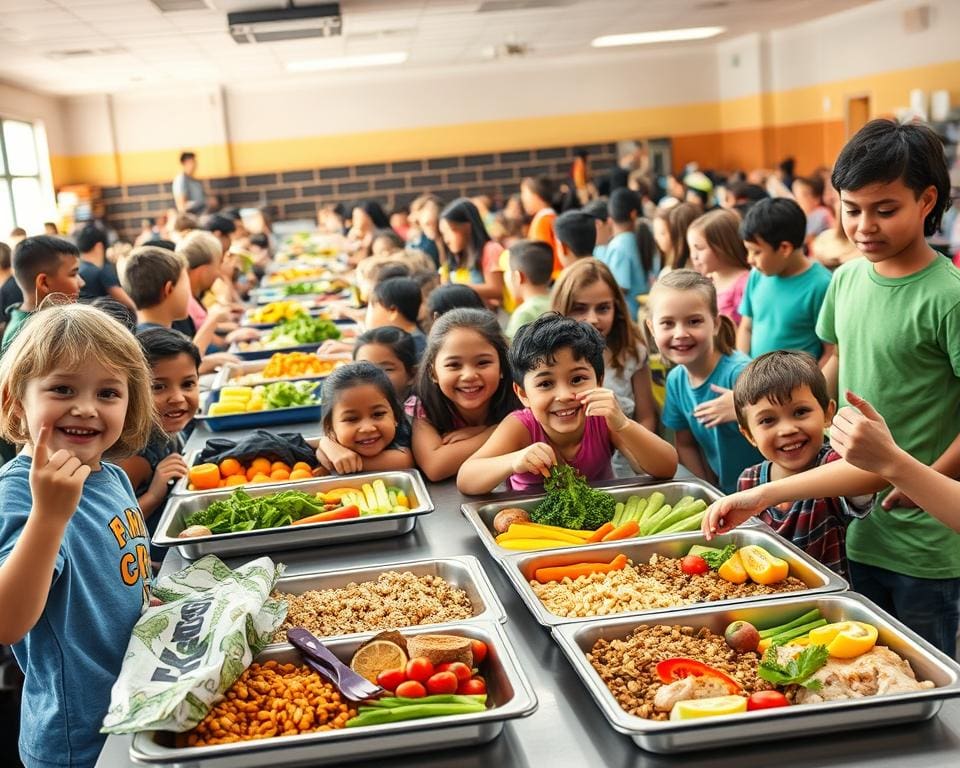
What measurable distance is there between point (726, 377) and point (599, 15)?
8285mm

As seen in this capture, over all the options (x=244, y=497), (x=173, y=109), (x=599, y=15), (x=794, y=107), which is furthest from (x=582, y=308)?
(x=173, y=109)

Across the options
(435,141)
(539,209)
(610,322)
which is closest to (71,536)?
(610,322)

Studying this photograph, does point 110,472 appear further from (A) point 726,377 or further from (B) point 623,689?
(A) point 726,377

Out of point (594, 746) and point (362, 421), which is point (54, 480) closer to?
point (594, 746)

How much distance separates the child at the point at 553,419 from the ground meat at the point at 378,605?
0.48 metres

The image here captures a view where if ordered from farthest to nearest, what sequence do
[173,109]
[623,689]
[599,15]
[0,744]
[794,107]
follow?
[173,109]
[794,107]
[599,15]
[0,744]
[623,689]

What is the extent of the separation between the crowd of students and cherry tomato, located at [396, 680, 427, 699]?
1.71 feet

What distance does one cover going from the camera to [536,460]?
2.19 metres

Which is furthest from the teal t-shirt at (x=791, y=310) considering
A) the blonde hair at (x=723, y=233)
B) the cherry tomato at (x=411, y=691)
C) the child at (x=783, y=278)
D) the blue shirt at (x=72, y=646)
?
the blue shirt at (x=72, y=646)

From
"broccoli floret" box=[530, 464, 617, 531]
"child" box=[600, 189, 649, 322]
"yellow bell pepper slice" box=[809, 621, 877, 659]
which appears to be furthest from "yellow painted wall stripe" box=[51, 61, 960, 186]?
"yellow bell pepper slice" box=[809, 621, 877, 659]

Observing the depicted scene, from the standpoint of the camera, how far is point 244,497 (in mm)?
2293

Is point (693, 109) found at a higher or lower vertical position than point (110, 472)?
higher

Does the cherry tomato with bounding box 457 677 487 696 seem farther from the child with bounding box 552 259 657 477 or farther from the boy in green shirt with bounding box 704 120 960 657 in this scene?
the child with bounding box 552 259 657 477

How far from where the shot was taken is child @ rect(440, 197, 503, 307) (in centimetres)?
567
